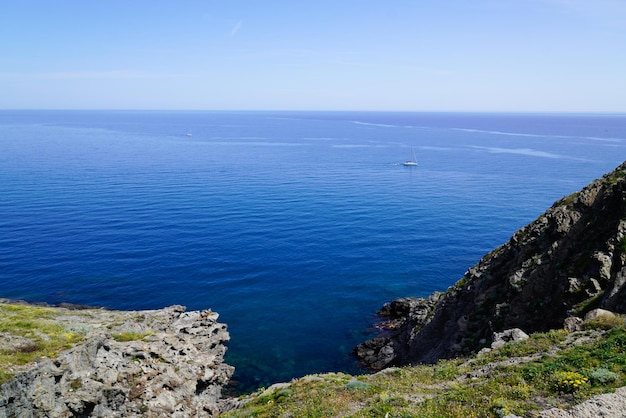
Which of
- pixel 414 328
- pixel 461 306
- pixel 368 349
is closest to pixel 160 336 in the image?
pixel 368 349

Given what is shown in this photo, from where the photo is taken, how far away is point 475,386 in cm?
2286

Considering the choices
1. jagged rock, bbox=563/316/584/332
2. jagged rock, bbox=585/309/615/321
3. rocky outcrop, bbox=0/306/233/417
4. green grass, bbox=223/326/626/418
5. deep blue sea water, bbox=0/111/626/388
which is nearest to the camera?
green grass, bbox=223/326/626/418

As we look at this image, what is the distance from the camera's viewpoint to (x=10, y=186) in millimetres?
115875

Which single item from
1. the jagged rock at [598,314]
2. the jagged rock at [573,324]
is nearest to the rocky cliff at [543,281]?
the jagged rock at [598,314]

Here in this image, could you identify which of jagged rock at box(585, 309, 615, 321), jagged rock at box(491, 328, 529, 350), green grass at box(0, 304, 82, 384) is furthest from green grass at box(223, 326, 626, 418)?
green grass at box(0, 304, 82, 384)

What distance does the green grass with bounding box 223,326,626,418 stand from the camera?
19.9 metres

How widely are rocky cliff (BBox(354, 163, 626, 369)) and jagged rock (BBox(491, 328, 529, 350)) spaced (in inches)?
123

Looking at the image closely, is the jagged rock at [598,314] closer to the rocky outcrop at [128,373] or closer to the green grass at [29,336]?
the rocky outcrop at [128,373]

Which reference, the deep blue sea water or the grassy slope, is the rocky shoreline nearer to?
the grassy slope

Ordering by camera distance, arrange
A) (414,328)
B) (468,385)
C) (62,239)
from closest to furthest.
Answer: (468,385) < (414,328) < (62,239)

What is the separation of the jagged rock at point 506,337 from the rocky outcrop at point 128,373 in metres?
24.6

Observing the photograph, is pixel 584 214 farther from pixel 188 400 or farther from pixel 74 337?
pixel 74 337

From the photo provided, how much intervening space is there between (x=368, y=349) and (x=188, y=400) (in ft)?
71.5

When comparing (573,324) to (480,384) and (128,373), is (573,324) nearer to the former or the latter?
(480,384)
